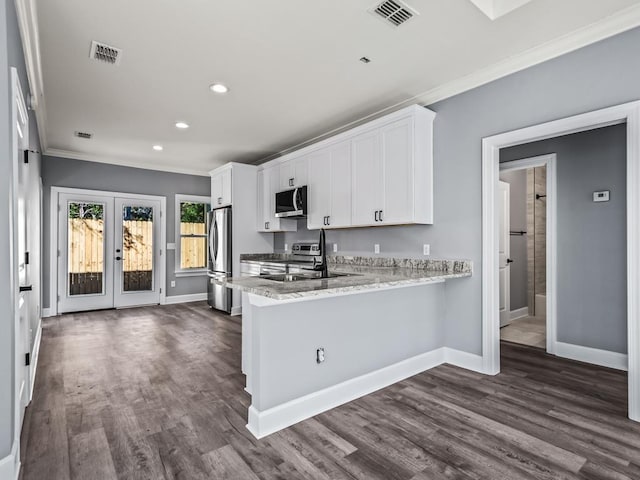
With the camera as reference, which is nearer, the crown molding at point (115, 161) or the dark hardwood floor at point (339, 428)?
the dark hardwood floor at point (339, 428)

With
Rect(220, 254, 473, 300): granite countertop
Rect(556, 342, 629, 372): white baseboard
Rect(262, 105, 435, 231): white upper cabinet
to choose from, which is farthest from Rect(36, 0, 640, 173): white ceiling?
Rect(556, 342, 629, 372): white baseboard

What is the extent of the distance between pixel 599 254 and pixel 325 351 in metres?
2.89

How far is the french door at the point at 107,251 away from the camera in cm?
571

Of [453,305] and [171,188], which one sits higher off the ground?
[171,188]

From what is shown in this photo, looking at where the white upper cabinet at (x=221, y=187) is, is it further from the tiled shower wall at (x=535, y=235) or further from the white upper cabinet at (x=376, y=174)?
Result: the tiled shower wall at (x=535, y=235)

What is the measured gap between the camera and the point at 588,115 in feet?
8.19

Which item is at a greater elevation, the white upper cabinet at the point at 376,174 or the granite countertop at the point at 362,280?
the white upper cabinet at the point at 376,174

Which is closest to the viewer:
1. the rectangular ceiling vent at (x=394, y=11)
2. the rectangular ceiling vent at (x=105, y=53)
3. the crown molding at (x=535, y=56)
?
the rectangular ceiling vent at (x=394, y=11)

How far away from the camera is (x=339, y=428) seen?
2.17 metres

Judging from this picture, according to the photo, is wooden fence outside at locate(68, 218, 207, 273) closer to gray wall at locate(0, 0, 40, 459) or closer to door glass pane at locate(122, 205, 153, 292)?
door glass pane at locate(122, 205, 153, 292)

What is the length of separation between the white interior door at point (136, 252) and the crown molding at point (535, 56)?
4728mm

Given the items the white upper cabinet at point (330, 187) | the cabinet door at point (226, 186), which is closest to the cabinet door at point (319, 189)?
the white upper cabinet at point (330, 187)

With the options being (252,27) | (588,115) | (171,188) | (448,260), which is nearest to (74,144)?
(171,188)

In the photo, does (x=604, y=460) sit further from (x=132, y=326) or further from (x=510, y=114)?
(x=132, y=326)
